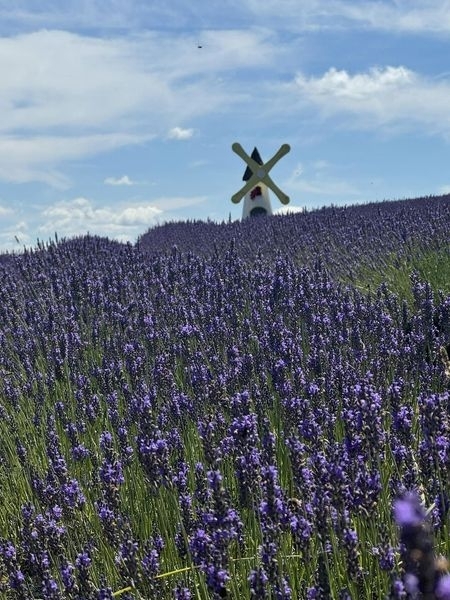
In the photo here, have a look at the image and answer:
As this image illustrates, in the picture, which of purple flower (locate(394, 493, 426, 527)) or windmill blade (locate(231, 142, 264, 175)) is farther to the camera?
windmill blade (locate(231, 142, 264, 175))

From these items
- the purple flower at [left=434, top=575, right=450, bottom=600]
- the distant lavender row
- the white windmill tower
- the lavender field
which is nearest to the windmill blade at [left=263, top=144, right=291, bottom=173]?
the white windmill tower

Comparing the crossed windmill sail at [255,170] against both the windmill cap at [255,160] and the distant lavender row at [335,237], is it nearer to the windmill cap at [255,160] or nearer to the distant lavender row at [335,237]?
the windmill cap at [255,160]

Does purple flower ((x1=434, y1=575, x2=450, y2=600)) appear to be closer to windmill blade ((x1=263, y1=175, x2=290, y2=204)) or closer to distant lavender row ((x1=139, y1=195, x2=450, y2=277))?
distant lavender row ((x1=139, y1=195, x2=450, y2=277))

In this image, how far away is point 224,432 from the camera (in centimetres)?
327

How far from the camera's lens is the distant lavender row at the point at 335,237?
9953 mm

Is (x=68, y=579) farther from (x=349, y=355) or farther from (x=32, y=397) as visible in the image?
(x=32, y=397)

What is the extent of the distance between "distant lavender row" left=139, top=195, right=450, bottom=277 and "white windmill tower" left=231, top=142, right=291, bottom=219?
6.50 meters

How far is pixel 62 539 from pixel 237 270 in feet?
17.0

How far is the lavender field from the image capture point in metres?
2.11

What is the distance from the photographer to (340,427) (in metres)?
3.78

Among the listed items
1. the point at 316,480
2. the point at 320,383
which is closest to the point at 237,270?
the point at 320,383

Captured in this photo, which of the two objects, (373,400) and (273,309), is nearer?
(373,400)

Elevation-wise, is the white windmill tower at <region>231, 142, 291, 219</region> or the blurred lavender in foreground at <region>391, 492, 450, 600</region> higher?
the white windmill tower at <region>231, 142, 291, 219</region>

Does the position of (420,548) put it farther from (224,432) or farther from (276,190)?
(276,190)
